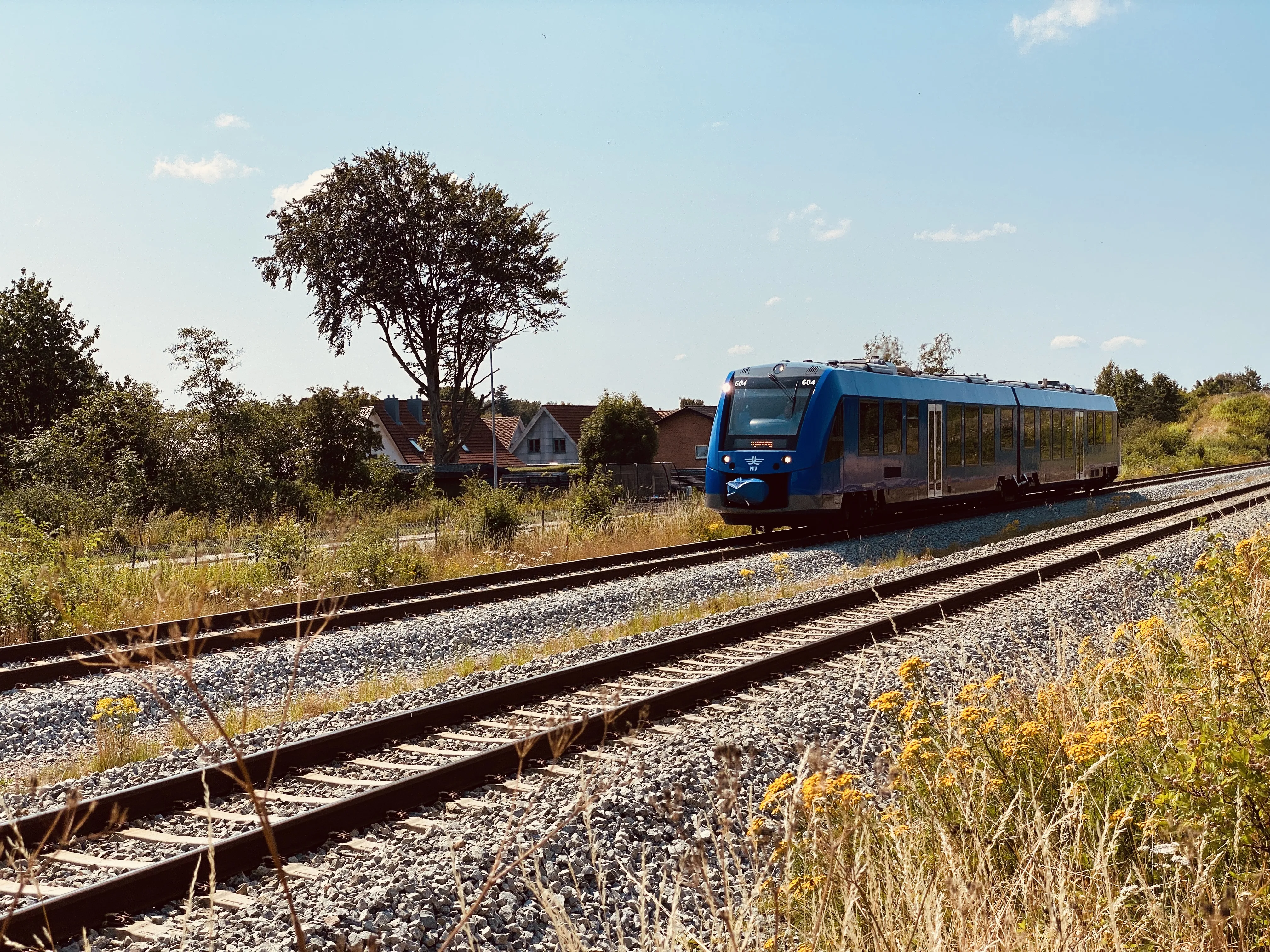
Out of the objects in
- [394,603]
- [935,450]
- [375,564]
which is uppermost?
[935,450]

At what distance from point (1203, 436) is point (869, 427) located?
195ft

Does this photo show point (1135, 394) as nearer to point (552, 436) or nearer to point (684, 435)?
point (684, 435)

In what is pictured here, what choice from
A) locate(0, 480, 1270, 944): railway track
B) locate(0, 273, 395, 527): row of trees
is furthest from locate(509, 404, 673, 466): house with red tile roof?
locate(0, 480, 1270, 944): railway track

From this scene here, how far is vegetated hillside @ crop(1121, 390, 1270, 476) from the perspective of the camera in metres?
50.1

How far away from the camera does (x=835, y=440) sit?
56.4 ft

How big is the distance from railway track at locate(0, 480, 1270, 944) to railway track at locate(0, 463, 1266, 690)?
829 mm

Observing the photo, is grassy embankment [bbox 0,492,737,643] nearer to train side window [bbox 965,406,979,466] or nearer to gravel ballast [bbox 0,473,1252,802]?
gravel ballast [bbox 0,473,1252,802]

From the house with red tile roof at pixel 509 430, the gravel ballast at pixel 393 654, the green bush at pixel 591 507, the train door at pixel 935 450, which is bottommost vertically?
the gravel ballast at pixel 393 654

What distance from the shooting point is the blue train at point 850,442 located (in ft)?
55.9

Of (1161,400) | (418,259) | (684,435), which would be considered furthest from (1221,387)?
(418,259)

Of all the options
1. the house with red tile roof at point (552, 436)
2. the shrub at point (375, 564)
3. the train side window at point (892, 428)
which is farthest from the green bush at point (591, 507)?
the house with red tile roof at point (552, 436)

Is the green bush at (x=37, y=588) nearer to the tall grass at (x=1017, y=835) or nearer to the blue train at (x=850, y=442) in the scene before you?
the tall grass at (x=1017, y=835)

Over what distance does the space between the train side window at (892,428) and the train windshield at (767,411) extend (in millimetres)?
2147

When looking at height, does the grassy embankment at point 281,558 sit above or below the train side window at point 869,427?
below
